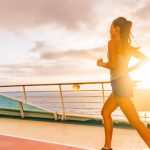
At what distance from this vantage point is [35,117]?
6875 millimetres

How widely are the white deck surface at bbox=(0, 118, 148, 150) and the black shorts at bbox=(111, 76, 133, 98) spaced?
3.94 feet

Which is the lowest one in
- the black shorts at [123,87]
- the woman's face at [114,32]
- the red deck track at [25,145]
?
the red deck track at [25,145]

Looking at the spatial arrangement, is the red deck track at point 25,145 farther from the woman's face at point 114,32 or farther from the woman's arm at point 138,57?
the woman's face at point 114,32

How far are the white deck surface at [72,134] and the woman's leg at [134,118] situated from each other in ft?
3.39

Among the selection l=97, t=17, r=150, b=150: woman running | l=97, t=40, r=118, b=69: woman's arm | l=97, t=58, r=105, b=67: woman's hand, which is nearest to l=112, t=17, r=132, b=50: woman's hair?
l=97, t=17, r=150, b=150: woman running

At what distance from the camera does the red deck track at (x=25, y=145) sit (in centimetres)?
393

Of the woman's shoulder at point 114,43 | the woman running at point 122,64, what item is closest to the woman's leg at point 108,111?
the woman running at point 122,64

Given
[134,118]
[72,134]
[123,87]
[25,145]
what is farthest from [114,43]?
[72,134]

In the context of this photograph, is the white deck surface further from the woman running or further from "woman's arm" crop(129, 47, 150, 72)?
"woman's arm" crop(129, 47, 150, 72)

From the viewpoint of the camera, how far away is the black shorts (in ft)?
9.60

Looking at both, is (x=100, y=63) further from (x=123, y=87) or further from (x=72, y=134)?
(x=72, y=134)

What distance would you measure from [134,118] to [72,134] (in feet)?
7.28

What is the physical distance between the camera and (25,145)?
13.6ft

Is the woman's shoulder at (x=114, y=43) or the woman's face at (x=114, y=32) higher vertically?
the woman's face at (x=114, y=32)
